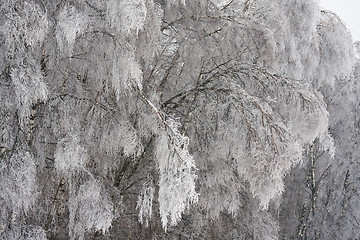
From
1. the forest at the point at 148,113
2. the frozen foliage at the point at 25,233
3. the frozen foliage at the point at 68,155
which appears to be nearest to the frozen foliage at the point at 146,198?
the forest at the point at 148,113

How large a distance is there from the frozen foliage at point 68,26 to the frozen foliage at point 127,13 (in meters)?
0.29

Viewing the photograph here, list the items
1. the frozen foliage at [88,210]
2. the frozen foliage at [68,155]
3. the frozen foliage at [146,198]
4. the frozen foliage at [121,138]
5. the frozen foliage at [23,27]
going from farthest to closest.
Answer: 1. the frozen foliage at [121,138]
2. the frozen foliage at [146,198]
3. the frozen foliage at [88,210]
4. the frozen foliage at [68,155]
5. the frozen foliage at [23,27]


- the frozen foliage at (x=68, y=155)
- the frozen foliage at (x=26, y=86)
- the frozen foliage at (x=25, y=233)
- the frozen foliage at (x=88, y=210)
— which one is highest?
the frozen foliage at (x=26, y=86)

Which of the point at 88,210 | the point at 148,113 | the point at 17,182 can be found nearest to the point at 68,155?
the point at 17,182

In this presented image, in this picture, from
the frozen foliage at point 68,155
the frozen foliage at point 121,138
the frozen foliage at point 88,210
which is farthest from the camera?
the frozen foliage at point 121,138

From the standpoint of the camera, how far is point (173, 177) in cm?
365

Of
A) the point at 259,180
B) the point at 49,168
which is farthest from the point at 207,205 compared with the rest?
the point at 49,168

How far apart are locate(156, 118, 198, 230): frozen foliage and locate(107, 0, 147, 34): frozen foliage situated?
109 cm

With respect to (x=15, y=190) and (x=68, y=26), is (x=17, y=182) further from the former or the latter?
(x=68, y=26)

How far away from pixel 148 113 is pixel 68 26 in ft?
4.52

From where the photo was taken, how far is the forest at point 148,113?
11.6 feet

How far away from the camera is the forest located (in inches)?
140

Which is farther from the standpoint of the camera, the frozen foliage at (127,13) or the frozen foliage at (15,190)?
the frozen foliage at (127,13)

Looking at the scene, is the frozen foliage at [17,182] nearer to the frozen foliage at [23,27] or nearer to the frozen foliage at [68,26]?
the frozen foliage at [23,27]
